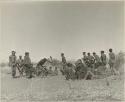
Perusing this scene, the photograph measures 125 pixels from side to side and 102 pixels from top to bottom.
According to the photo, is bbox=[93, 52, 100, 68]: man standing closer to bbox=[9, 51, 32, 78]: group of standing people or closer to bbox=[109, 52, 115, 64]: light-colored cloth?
bbox=[109, 52, 115, 64]: light-colored cloth

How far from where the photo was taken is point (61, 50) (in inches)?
252

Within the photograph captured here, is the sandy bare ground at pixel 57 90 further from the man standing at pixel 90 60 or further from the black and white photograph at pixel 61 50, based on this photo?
the man standing at pixel 90 60

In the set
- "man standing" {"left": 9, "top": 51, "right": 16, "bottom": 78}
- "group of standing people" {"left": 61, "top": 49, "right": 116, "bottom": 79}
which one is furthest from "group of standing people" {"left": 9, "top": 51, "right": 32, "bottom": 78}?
"group of standing people" {"left": 61, "top": 49, "right": 116, "bottom": 79}

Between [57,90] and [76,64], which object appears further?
[76,64]

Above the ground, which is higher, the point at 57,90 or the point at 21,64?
the point at 21,64

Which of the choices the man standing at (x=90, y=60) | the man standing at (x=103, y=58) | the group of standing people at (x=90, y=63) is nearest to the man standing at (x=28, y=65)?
the group of standing people at (x=90, y=63)

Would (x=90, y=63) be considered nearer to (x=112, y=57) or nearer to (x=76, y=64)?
(x=76, y=64)

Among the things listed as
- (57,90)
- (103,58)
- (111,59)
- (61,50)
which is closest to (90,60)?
(103,58)

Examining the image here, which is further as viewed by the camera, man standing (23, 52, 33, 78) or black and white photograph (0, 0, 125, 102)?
man standing (23, 52, 33, 78)

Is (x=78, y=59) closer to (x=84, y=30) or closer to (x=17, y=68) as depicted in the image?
(x=84, y=30)

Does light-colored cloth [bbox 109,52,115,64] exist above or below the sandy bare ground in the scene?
above

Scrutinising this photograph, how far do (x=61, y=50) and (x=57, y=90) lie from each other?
2.52 feet

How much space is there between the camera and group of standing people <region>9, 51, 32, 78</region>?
6.36 meters

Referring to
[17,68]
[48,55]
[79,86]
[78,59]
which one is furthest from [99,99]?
[17,68]
